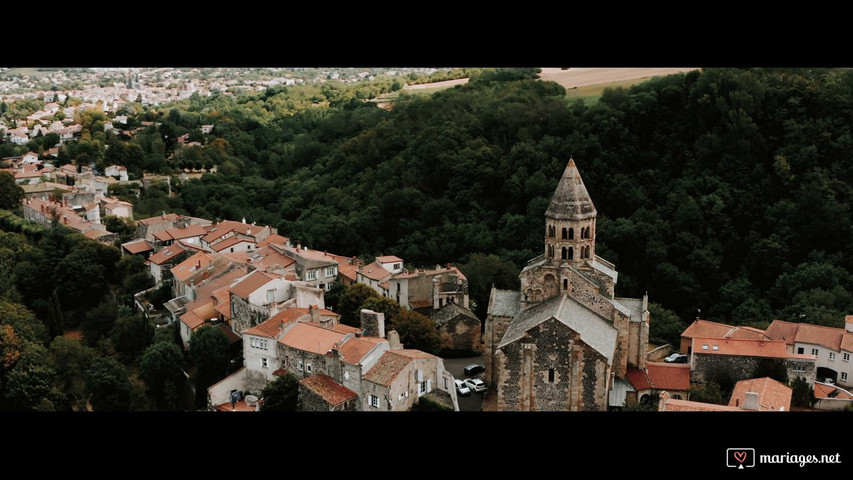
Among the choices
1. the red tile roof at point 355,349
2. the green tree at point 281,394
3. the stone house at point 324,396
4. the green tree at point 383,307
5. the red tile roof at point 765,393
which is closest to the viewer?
the red tile roof at point 765,393

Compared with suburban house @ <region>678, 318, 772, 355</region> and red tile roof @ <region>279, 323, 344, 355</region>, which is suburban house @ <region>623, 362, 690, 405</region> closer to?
suburban house @ <region>678, 318, 772, 355</region>

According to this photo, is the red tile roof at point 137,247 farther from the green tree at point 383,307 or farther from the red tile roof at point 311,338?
the red tile roof at point 311,338

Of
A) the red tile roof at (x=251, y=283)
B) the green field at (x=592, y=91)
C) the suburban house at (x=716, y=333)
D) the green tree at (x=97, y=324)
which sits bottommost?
the green tree at (x=97, y=324)

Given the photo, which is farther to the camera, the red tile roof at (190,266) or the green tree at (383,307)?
the red tile roof at (190,266)

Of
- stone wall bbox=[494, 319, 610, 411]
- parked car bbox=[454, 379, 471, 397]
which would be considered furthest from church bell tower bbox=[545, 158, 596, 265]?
parked car bbox=[454, 379, 471, 397]

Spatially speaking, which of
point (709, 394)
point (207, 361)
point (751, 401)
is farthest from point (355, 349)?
point (751, 401)

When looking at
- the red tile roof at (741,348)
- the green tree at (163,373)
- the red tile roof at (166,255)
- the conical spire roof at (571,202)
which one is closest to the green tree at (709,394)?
the red tile roof at (741,348)

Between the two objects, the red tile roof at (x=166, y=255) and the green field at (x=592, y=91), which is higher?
the green field at (x=592, y=91)
